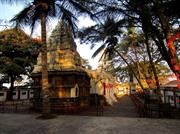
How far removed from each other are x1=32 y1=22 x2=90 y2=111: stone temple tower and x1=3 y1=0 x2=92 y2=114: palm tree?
2.25 m

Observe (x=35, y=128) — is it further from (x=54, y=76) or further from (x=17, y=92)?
Result: (x=17, y=92)

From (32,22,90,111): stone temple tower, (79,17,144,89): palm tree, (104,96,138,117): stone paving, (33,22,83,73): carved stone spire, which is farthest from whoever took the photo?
(33,22,83,73): carved stone spire

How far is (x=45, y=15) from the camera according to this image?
13.9 meters

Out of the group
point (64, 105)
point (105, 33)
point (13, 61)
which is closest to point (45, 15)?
point (105, 33)

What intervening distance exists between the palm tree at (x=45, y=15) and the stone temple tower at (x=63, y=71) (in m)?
2.25

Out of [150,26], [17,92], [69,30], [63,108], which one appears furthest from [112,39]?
[17,92]

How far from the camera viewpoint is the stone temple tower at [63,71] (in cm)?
1722

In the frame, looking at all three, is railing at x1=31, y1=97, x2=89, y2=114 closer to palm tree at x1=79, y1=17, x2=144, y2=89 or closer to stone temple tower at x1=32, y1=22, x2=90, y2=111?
stone temple tower at x1=32, y1=22, x2=90, y2=111

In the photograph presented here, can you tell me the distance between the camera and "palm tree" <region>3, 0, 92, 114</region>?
13.1 metres

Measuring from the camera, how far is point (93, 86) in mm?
23297

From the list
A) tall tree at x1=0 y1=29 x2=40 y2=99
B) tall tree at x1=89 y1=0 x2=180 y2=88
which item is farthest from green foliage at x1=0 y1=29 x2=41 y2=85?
tall tree at x1=89 y1=0 x2=180 y2=88

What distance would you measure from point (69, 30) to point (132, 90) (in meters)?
44.2

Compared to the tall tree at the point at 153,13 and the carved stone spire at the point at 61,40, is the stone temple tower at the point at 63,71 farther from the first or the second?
the tall tree at the point at 153,13

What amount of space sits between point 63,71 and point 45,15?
5.41 m
